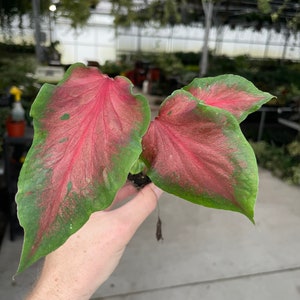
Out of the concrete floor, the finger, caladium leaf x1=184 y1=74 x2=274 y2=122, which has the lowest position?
the concrete floor

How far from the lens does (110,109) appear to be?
0.35 metres

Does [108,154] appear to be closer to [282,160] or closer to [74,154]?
[74,154]

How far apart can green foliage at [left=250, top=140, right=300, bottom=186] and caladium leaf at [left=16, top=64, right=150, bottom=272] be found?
3.00 m

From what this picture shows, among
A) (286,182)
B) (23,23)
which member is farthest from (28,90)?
(286,182)

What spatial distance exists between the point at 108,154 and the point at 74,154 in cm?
3

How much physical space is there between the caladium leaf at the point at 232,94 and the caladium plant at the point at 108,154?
82mm

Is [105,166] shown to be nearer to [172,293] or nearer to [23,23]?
[172,293]

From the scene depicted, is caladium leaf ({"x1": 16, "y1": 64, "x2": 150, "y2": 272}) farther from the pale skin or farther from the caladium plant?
the pale skin

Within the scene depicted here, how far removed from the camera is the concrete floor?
68.3 inches

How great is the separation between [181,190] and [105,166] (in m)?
0.09

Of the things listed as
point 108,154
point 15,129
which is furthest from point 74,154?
point 15,129

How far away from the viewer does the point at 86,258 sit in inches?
18.1

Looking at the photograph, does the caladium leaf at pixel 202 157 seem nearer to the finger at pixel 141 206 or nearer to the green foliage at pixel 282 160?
the finger at pixel 141 206

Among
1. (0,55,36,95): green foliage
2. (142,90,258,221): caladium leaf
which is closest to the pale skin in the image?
(142,90,258,221): caladium leaf
